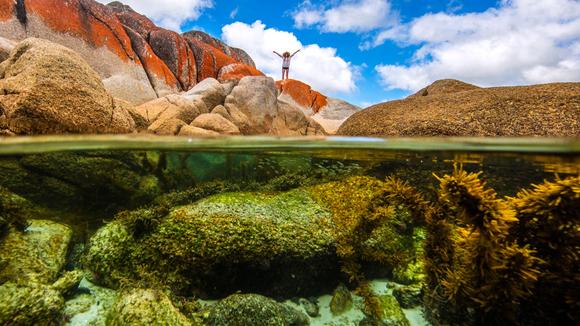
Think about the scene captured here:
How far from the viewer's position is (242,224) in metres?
6.51

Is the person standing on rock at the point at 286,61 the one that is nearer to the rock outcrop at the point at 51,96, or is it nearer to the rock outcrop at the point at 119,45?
the rock outcrop at the point at 119,45

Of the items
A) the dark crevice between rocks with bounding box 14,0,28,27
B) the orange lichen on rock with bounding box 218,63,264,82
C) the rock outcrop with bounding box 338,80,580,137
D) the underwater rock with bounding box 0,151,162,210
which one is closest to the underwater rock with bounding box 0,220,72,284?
the underwater rock with bounding box 0,151,162,210

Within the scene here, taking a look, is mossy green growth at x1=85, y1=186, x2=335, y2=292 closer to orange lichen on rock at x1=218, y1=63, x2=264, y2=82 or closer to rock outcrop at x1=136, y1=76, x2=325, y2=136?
rock outcrop at x1=136, y1=76, x2=325, y2=136

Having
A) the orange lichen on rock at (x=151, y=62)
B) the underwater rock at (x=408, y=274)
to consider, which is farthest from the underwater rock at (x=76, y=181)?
the orange lichen on rock at (x=151, y=62)

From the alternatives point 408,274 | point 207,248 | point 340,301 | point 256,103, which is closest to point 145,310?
point 207,248

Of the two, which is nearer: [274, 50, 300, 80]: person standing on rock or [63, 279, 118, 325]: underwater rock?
[63, 279, 118, 325]: underwater rock

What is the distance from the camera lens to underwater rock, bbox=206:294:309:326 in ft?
16.0

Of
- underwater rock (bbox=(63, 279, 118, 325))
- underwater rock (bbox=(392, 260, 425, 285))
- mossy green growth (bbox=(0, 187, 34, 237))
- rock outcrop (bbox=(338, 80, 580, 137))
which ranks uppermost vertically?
rock outcrop (bbox=(338, 80, 580, 137))

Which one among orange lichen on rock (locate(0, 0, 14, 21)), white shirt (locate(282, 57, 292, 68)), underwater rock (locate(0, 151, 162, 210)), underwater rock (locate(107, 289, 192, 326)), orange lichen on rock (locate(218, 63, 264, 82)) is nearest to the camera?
underwater rock (locate(107, 289, 192, 326))

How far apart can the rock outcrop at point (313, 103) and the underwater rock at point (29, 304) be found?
83.5ft

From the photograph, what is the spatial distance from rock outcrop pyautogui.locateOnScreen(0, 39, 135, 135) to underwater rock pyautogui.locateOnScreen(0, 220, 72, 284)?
269 centimetres

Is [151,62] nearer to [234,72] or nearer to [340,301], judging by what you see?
[234,72]

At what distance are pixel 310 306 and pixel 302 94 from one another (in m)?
26.8

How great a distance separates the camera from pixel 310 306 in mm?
5969
